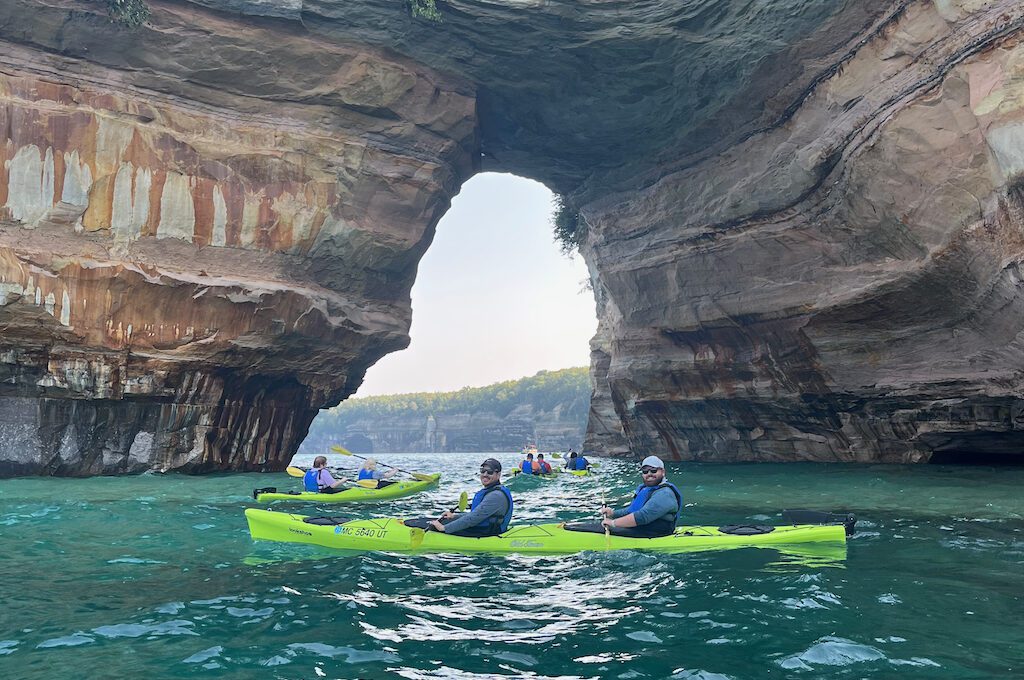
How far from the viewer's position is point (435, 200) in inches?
931

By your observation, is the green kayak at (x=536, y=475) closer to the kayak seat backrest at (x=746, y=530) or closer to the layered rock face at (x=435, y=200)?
the layered rock face at (x=435, y=200)

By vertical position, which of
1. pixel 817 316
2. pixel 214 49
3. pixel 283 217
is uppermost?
pixel 214 49

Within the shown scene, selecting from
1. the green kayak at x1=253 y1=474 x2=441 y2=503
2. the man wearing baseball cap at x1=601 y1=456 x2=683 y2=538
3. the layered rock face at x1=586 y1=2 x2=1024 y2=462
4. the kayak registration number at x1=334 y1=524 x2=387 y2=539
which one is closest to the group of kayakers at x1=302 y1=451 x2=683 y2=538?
the man wearing baseball cap at x1=601 y1=456 x2=683 y2=538

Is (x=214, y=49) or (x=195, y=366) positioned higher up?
(x=214, y=49)

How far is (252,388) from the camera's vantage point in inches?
883

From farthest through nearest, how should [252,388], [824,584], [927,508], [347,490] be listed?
[252,388] < [347,490] < [927,508] < [824,584]

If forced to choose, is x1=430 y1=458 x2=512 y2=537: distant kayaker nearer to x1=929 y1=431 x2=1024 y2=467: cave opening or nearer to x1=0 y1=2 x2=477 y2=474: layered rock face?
x1=0 y1=2 x2=477 y2=474: layered rock face

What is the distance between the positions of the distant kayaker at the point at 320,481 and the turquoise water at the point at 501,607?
14.5 ft

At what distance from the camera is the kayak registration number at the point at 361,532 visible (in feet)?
34.1

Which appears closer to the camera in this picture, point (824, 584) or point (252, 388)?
point (824, 584)

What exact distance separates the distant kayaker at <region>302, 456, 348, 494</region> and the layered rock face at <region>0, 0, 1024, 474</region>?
19.7ft

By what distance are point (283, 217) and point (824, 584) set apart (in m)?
18.4

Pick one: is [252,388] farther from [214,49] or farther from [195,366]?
[214,49]

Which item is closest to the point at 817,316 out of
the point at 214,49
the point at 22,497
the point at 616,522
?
the point at 616,522
